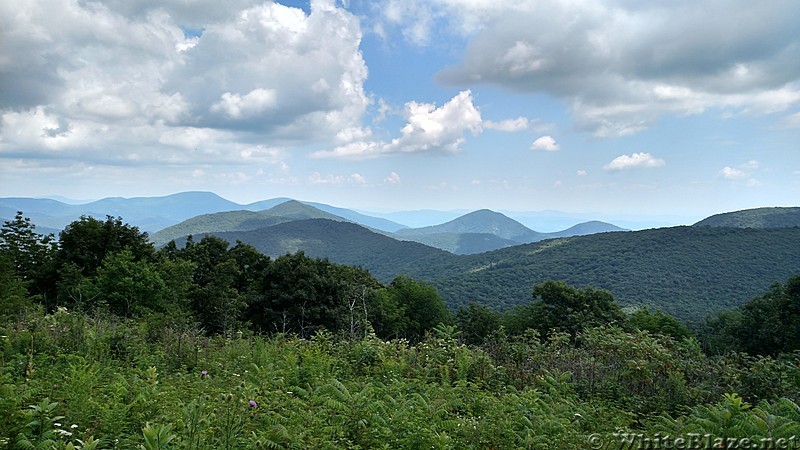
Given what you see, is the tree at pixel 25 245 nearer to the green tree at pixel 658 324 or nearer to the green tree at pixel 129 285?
the green tree at pixel 129 285

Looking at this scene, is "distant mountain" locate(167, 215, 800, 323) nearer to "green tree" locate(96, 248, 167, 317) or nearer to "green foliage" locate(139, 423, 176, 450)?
"green tree" locate(96, 248, 167, 317)

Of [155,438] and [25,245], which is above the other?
[25,245]

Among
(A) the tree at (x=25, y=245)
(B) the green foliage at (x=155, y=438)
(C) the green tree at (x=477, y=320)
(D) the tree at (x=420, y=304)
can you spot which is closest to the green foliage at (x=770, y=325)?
(C) the green tree at (x=477, y=320)

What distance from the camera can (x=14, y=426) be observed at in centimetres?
342

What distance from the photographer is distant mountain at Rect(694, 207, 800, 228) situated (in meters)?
161

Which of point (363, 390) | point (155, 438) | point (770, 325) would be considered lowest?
point (770, 325)

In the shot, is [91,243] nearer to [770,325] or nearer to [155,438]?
[155,438]

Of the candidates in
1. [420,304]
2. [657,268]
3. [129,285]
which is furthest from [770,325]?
[657,268]

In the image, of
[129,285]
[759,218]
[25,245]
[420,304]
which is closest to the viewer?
[129,285]

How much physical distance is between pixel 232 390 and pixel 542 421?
375 cm

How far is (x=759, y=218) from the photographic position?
171m

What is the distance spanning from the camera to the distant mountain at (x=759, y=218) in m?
161

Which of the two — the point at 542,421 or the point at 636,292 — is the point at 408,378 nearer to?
the point at 542,421

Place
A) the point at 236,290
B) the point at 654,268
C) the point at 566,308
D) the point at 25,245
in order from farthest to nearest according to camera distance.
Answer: the point at 654,268
the point at 566,308
the point at 236,290
the point at 25,245
